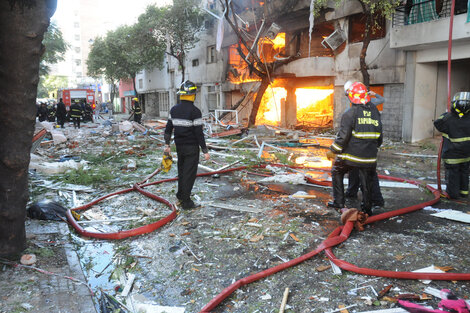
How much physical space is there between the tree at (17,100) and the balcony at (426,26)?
41.4ft

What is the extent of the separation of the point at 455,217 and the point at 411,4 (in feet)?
38.3

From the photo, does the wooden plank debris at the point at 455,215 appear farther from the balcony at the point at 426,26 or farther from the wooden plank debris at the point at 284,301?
the balcony at the point at 426,26

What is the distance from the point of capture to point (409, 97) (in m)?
14.7

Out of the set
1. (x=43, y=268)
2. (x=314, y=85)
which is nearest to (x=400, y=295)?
(x=43, y=268)

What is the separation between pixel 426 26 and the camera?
12.9 meters

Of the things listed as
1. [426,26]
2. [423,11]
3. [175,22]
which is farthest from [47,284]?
[175,22]

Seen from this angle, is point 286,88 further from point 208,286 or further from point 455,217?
point 208,286

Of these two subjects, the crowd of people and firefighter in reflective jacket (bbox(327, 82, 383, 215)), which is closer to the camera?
firefighter in reflective jacket (bbox(327, 82, 383, 215))

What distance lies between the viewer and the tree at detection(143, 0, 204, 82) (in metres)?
25.2

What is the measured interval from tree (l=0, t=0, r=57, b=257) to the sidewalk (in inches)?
12.3

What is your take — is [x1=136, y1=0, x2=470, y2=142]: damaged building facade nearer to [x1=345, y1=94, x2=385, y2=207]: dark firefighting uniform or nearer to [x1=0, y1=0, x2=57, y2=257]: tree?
[x1=345, y1=94, x2=385, y2=207]: dark firefighting uniform

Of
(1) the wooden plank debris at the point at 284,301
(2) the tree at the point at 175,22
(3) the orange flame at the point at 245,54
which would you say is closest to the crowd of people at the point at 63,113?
(2) the tree at the point at 175,22

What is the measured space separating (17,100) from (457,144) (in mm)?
6287

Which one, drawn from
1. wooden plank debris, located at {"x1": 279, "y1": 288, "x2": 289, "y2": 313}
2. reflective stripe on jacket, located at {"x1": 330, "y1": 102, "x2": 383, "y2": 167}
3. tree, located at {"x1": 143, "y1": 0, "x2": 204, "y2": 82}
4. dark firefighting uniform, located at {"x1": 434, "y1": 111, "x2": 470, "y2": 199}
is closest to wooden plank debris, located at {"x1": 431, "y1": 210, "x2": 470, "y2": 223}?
dark firefighting uniform, located at {"x1": 434, "y1": 111, "x2": 470, "y2": 199}
